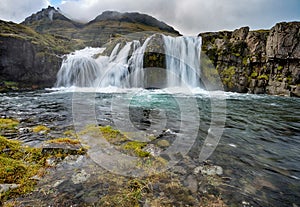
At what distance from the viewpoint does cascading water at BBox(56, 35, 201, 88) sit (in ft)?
83.5

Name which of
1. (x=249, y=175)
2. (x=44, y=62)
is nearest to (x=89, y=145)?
(x=249, y=175)

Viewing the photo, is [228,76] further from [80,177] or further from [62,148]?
[80,177]

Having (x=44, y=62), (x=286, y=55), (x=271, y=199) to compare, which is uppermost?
(x=286, y=55)

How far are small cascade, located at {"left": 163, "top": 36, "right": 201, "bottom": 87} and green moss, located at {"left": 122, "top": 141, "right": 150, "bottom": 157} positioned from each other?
74.6ft

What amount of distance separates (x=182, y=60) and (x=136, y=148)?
25.2 meters

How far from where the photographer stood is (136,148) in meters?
4.68

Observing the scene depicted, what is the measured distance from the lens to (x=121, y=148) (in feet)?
15.3

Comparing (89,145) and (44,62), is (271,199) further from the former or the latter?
(44,62)

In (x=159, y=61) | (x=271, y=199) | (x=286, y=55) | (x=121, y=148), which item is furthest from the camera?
(x=159, y=61)

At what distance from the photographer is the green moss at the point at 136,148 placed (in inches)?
172

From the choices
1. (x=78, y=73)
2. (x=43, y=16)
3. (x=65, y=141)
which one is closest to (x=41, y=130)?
(x=65, y=141)

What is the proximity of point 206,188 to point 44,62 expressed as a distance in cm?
3029

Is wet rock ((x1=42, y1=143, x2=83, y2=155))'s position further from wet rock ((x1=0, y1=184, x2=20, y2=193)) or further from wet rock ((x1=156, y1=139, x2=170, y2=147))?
wet rock ((x1=156, y1=139, x2=170, y2=147))

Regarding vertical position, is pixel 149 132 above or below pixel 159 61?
below
